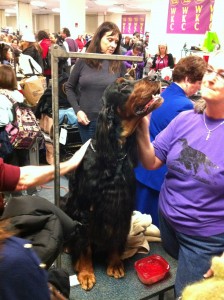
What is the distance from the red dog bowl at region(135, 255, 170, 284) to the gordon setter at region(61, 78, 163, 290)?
0.60ft

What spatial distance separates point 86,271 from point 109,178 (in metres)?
0.64

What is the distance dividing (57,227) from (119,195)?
0.61 m

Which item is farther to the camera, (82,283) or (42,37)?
(42,37)

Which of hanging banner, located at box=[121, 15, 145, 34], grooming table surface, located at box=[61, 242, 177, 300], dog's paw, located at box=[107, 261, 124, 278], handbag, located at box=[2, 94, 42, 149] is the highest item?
hanging banner, located at box=[121, 15, 145, 34]

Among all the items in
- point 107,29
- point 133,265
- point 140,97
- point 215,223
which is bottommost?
point 133,265

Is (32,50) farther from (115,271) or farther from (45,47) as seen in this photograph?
(115,271)

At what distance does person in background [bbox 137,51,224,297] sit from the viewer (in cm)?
131

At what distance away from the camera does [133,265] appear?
1962 millimetres

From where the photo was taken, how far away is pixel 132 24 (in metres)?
17.7

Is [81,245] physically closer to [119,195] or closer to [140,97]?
[119,195]

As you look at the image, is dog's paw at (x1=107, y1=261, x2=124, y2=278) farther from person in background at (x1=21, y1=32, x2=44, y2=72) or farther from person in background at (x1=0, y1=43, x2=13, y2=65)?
person in background at (x1=21, y1=32, x2=44, y2=72)

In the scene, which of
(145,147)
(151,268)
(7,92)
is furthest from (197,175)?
(7,92)

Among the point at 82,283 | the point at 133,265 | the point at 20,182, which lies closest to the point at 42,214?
the point at 20,182

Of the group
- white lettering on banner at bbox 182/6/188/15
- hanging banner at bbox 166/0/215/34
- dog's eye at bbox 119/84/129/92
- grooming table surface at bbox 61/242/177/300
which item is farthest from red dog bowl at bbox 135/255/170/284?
white lettering on banner at bbox 182/6/188/15
